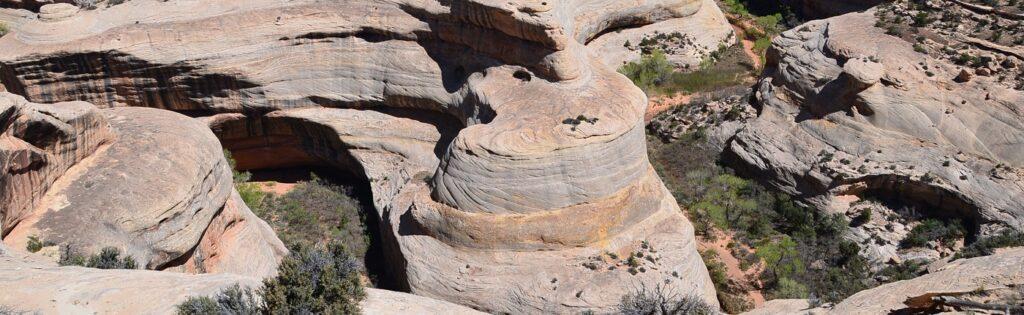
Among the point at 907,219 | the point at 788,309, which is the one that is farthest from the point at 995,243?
the point at 788,309

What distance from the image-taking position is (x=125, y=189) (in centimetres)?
1739

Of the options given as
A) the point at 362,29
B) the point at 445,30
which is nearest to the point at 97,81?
the point at 362,29

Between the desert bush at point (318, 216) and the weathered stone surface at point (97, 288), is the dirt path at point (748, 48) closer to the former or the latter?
the desert bush at point (318, 216)

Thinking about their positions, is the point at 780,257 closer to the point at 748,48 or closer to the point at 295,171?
the point at 295,171

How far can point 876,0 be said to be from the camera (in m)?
32.3

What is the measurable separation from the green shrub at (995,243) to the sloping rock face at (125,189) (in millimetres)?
14756

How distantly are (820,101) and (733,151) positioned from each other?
2.59m

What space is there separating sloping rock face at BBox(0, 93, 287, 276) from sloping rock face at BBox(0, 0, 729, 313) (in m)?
3.63

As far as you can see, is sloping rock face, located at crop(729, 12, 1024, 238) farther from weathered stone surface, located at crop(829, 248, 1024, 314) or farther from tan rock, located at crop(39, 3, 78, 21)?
tan rock, located at crop(39, 3, 78, 21)

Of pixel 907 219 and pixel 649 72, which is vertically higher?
pixel 649 72

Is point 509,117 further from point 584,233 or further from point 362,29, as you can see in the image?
point 362,29

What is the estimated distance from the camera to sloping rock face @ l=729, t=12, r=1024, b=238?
938 inches

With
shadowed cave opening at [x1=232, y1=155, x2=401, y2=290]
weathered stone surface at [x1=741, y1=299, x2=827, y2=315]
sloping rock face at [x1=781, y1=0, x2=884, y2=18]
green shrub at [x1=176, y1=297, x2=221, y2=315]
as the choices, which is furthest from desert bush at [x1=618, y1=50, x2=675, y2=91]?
green shrub at [x1=176, y1=297, x2=221, y2=315]

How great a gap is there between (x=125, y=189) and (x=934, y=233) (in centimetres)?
1773
